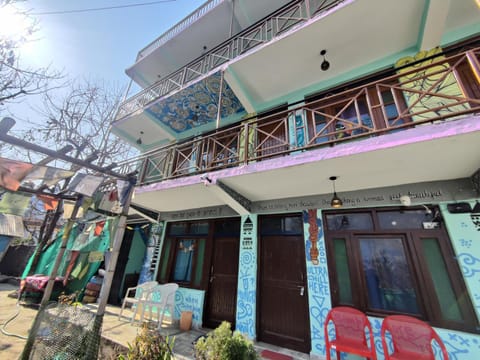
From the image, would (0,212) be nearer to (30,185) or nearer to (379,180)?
(30,185)

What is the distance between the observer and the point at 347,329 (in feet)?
10.7

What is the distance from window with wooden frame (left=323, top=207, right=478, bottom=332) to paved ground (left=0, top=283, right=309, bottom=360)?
171 centimetres

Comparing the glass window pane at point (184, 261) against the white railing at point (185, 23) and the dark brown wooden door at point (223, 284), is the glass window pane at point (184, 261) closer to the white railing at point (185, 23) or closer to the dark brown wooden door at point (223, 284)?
the dark brown wooden door at point (223, 284)

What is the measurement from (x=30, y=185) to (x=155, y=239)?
3.43m

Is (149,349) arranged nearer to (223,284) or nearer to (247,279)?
(247,279)

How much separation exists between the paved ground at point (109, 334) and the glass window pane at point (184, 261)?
3.79ft

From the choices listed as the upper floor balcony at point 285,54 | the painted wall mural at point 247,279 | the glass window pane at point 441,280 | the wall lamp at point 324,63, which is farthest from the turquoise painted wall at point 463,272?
the upper floor balcony at point 285,54

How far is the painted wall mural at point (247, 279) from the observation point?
4200 millimetres

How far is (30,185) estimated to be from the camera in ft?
13.8

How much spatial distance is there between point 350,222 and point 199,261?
4.11m

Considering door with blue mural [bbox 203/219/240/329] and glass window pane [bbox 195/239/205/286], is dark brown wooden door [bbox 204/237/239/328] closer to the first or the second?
door with blue mural [bbox 203/219/240/329]

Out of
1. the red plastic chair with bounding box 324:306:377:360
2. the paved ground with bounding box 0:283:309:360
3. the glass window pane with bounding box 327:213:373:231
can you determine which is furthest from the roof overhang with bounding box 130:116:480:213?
the paved ground with bounding box 0:283:309:360

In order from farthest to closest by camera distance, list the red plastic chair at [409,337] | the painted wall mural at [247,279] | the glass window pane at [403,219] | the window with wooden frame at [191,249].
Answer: the window with wooden frame at [191,249] < the painted wall mural at [247,279] < the glass window pane at [403,219] < the red plastic chair at [409,337]

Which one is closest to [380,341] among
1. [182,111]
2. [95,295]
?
[182,111]
